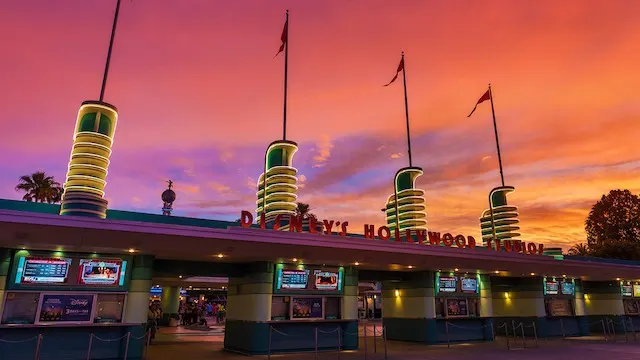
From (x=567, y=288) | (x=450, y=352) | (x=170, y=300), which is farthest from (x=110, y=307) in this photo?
(x=567, y=288)

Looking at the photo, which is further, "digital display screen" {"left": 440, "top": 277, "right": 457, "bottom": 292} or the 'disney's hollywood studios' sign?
"digital display screen" {"left": 440, "top": 277, "right": 457, "bottom": 292}

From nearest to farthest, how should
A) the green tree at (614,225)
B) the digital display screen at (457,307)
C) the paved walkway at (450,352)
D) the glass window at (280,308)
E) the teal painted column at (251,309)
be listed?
the paved walkway at (450,352), the teal painted column at (251,309), the glass window at (280,308), the digital display screen at (457,307), the green tree at (614,225)

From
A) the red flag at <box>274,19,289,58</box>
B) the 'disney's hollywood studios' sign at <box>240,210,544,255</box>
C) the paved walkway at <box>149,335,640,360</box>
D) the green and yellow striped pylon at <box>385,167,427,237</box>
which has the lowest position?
the paved walkway at <box>149,335,640,360</box>

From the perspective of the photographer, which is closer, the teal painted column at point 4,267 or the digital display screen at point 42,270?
the teal painted column at point 4,267

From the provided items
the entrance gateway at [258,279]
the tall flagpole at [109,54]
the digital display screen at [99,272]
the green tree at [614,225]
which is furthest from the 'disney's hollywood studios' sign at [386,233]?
the green tree at [614,225]

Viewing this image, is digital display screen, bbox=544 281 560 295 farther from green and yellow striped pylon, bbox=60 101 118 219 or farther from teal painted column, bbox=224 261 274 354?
green and yellow striped pylon, bbox=60 101 118 219

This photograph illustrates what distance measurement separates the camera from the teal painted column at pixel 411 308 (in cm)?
2272

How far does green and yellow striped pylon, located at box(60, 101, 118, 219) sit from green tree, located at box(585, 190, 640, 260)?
62.6 m

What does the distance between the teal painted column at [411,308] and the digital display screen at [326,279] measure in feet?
19.2

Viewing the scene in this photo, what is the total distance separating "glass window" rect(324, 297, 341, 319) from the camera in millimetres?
19484

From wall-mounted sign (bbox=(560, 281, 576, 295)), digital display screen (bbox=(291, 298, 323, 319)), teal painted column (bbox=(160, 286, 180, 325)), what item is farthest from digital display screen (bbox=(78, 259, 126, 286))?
wall-mounted sign (bbox=(560, 281, 576, 295))

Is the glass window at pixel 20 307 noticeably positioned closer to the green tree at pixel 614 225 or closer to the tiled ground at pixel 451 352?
the tiled ground at pixel 451 352

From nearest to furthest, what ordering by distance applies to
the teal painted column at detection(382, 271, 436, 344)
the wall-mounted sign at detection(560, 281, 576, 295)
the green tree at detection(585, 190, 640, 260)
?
the teal painted column at detection(382, 271, 436, 344)
the wall-mounted sign at detection(560, 281, 576, 295)
the green tree at detection(585, 190, 640, 260)

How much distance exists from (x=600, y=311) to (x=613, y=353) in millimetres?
16477
